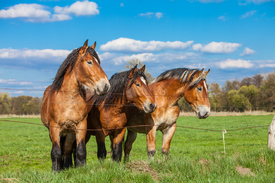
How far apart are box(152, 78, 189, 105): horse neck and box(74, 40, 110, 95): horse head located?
6.69 ft

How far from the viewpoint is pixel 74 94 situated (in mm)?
4832

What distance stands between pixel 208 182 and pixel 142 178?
3.29 feet

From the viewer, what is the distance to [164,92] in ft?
20.5

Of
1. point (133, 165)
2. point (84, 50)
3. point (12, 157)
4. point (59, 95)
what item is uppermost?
point (84, 50)

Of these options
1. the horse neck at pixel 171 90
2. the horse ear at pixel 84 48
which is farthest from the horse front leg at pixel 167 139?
the horse ear at pixel 84 48

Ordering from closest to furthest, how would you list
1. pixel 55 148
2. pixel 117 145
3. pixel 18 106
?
pixel 55 148 < pixel 117 145 < pixel 18 106

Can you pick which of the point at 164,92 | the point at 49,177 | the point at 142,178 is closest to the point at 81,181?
the point at 49,177

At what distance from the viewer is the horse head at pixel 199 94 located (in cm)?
587

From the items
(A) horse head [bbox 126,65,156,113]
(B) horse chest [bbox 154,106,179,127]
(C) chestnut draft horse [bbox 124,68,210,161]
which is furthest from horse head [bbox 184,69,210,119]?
(A) horse head [bbox 126,65,156,113]

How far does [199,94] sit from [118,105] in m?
2.05

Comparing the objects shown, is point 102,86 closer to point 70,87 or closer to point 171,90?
point 70,87

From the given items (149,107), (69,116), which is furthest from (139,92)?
(69,116)

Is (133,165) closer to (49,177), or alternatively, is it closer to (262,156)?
(49,177)

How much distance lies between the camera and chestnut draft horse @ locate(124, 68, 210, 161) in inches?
231
